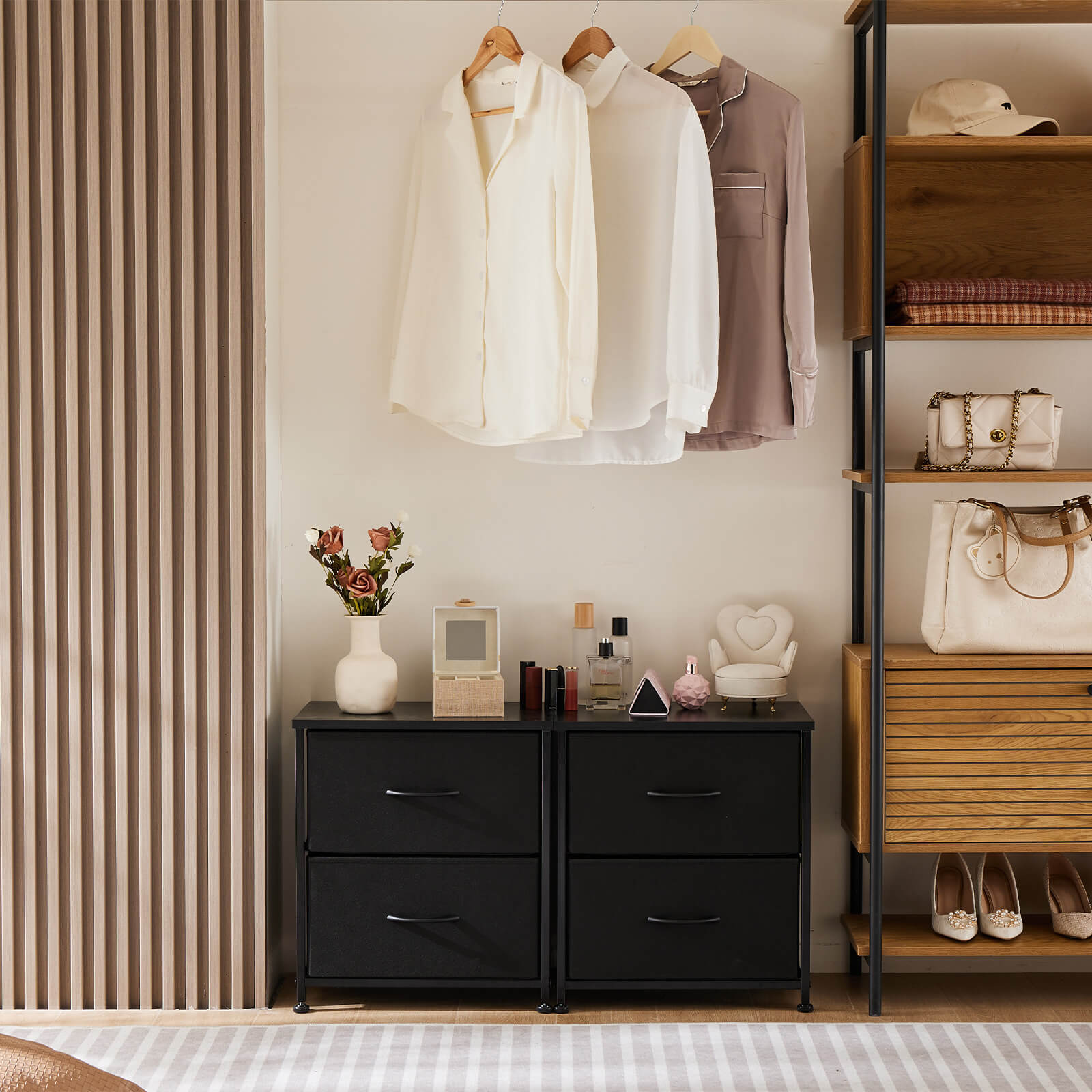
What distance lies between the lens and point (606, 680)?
96.7 inches

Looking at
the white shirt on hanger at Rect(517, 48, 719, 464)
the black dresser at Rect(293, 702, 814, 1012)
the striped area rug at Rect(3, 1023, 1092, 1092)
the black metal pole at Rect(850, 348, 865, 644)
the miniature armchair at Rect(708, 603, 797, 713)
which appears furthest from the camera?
the black metal pole at Rect(850, 348, 865, 644)

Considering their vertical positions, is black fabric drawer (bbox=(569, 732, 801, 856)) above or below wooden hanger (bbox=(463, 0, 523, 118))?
below

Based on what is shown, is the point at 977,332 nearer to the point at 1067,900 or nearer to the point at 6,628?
the point at 1067,900

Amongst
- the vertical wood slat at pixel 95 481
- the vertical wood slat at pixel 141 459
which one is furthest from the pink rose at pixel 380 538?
the vertical wood slat at pixel 95 481

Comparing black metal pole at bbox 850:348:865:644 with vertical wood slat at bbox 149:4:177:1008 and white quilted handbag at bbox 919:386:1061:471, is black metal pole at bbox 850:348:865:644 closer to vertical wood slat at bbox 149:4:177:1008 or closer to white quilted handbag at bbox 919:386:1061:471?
white quilted handbag at bbox 919:386:1061:471

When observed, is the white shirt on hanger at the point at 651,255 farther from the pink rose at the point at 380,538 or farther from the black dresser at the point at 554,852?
the black dresser at the point at 554,852

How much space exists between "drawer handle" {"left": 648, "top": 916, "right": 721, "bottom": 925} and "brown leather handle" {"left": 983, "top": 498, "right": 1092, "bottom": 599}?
977mm

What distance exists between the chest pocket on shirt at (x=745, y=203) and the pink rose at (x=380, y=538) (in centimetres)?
102

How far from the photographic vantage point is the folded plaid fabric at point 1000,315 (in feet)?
7.48

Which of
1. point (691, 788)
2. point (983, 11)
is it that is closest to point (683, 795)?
point (691, 788)

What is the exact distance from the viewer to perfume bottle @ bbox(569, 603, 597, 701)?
98.7 inches

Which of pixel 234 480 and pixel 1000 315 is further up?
pixel 1000 315

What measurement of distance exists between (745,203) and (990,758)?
1.33 metres

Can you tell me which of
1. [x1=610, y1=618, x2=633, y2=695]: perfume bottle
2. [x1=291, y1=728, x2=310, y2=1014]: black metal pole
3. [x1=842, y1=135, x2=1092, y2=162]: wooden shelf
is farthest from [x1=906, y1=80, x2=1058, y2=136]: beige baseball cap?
[x1=291, y1=728, x2=310, y2=1014]: black metal pole
